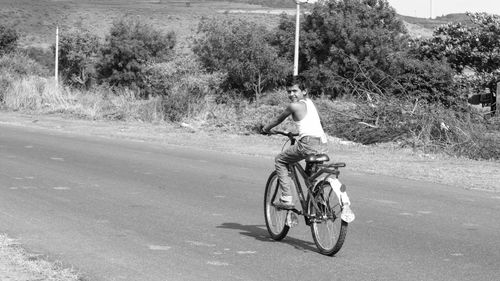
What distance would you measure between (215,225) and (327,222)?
6.23ft

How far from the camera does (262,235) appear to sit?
8.56 meters

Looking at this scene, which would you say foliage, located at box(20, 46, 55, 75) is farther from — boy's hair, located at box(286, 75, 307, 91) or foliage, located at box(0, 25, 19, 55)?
boy's hair, located at box(286, 75, 307, 91)

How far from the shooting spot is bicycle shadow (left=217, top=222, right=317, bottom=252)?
792 centimetres

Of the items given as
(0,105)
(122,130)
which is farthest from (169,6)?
(122,130)

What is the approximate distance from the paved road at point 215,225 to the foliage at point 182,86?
1203 centimetres

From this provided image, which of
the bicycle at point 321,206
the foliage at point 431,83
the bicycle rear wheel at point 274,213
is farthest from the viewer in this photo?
the foliage at point 431,83

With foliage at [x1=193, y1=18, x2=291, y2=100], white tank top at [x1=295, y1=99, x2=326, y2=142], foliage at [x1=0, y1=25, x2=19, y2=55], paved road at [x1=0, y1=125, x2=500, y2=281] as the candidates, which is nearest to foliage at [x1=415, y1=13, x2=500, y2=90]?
foliage at [x1=193, y1=18, x2=291, y2=100]

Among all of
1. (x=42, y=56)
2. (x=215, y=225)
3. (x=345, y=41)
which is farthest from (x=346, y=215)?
(x=42, y=56)

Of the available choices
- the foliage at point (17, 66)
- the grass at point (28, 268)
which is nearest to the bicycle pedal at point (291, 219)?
the grass at point (28, 268)

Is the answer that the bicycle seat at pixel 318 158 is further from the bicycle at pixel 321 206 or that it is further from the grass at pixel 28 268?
the grass at pixel 28 268

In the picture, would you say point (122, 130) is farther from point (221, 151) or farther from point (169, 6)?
point (169, 6)

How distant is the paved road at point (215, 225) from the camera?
6.95 metres

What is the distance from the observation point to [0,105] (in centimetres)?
3409

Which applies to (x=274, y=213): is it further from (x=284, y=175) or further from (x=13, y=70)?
(x=13, y=70)
